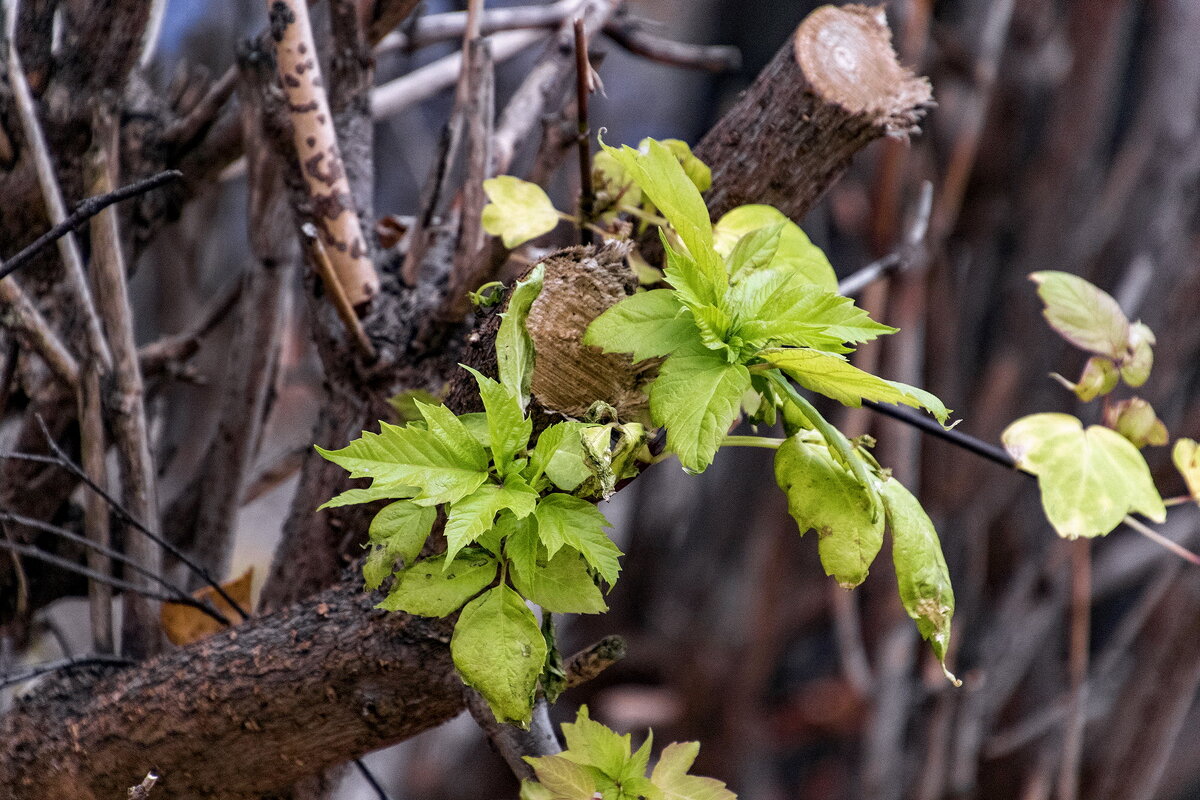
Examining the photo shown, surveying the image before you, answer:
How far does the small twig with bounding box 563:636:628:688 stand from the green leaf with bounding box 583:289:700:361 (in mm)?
142

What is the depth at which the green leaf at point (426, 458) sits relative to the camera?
32 centimetres

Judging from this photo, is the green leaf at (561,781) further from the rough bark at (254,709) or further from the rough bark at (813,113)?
the rough bark at (813,113)

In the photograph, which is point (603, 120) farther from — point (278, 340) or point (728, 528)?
point (278, 340)

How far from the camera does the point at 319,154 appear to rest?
544 millimetres

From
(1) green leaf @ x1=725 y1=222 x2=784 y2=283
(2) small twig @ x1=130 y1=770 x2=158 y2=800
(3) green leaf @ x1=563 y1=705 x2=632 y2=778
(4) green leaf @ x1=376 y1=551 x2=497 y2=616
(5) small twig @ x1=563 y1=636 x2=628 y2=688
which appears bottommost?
(2) small twig @ x1=130 y1=770 x2=158 y2=800

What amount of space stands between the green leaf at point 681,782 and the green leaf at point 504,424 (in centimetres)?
16

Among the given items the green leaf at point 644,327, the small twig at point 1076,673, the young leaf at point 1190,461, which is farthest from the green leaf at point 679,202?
the small twig at point 1076,673

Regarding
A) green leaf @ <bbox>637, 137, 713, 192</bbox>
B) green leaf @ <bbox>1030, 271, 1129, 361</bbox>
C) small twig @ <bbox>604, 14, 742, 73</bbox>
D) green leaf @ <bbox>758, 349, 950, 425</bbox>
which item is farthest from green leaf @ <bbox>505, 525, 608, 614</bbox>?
small twig @ <bbox>604, 14, 742, 73</bbox>

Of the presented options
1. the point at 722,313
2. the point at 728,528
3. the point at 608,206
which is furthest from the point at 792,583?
the point at 722,313

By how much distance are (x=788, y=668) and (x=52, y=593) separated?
1423 millimetres

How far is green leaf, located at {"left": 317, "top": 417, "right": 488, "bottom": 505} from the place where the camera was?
0.32 metres

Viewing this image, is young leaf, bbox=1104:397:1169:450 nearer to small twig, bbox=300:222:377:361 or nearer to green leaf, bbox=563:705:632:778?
green leaf, bbox=563:705:632:778

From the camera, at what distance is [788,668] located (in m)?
1.79

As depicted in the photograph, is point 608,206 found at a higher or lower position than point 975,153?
higher
